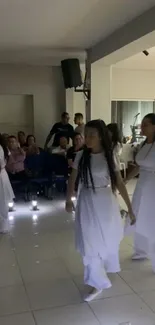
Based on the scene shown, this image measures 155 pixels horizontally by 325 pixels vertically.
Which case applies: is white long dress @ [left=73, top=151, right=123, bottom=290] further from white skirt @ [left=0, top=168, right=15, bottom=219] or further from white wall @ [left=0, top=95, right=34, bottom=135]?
white wall @ [left=0, top=95, right=34, bottom=135]

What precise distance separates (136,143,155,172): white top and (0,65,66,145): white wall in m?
5.45

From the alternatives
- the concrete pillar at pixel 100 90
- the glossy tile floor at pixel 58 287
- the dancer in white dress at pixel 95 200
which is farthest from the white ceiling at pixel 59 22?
the glossy tile floor at pixel 58 287

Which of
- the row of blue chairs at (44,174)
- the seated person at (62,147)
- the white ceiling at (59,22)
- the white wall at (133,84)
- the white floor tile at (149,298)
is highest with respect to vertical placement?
the white ceiling at (59,22)

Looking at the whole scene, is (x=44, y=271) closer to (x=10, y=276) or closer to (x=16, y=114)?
(x=10, y=276)

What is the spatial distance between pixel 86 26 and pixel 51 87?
11.2 ft

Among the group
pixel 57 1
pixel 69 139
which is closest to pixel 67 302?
pixel 57 1

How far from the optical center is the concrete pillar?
6.23 meters

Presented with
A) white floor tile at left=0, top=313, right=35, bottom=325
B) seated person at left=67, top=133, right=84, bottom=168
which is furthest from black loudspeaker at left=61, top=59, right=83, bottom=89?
white floor tile at left=0, top=313, right=35, bottom=325

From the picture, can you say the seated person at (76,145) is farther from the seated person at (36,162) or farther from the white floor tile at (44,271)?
the white floor tile at (44,271)

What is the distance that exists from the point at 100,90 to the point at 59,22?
1851 mm

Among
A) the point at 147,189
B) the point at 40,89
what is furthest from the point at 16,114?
the point at 147,189

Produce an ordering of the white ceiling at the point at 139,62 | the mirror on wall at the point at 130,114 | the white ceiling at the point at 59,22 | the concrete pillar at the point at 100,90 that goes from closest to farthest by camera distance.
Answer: the white ceiling at the point at 59,22
the concrete pillar at the point at 100,90
the white ceiling at the point at 139,62
the mirror on wall at the point at 130,114

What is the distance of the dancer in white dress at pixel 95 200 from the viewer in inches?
101

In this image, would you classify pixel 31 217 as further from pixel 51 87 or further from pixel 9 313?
pixel 51 87
